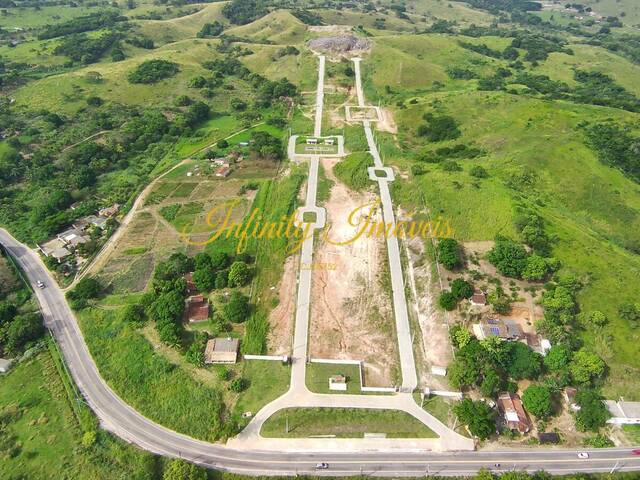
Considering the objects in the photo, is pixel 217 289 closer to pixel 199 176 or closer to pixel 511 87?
pixel 199 176

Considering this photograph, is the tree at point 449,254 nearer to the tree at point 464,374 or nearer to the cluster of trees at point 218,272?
the tree at point 464,374

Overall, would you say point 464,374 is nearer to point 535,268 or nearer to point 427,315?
point 427,315

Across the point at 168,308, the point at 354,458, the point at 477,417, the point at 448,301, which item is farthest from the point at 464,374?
the point at 168,308

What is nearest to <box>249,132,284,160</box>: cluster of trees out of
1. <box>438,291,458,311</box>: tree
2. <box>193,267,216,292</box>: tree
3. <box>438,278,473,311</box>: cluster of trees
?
<box>193,267,216,292</box>: tree

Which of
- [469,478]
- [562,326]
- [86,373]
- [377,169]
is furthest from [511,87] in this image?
[86,373]

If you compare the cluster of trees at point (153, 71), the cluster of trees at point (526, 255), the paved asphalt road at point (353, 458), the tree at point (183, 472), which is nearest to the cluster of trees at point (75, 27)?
the cluster of trees at point (153, 71)

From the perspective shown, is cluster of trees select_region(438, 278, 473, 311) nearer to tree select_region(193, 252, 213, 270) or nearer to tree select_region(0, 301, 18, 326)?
tree select_region(193, 252, 213, 270)
